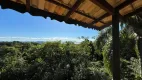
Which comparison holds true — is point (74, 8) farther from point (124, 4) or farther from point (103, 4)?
point (124, 4)

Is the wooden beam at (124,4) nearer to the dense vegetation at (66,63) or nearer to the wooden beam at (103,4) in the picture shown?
the wooden beam at (103,4)

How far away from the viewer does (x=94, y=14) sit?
158 inches

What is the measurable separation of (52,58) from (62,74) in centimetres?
181

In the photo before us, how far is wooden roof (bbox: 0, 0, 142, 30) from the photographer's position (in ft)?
10.0

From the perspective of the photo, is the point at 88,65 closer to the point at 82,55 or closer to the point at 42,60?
the point at 82,55

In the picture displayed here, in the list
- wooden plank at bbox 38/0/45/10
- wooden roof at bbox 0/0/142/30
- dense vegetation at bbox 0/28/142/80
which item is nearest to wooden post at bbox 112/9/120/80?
wooden roof at bbox 0/0/142/30

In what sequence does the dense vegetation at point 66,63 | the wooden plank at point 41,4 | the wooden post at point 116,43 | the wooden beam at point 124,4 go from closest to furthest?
the wooden plank at point 41,4
the wooden beam at point 124,4
the wooden post at point 116,43
the dense vegetation at point 66,63

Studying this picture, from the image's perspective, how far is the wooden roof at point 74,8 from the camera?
3.06 meters

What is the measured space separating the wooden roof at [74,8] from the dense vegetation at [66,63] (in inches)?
243

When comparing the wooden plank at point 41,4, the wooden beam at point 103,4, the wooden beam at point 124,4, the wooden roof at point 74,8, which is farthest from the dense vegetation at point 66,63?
the wooden plank at point 41,4

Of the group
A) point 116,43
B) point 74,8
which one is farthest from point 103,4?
point 116,43

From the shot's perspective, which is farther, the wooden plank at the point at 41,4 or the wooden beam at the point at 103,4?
the wooden beam at the point at 103,4

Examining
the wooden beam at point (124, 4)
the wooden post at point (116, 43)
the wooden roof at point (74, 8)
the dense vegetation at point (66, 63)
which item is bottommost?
the dense vegetation at point (66, 63)

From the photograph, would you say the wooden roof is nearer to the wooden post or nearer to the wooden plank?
the wooden plank
